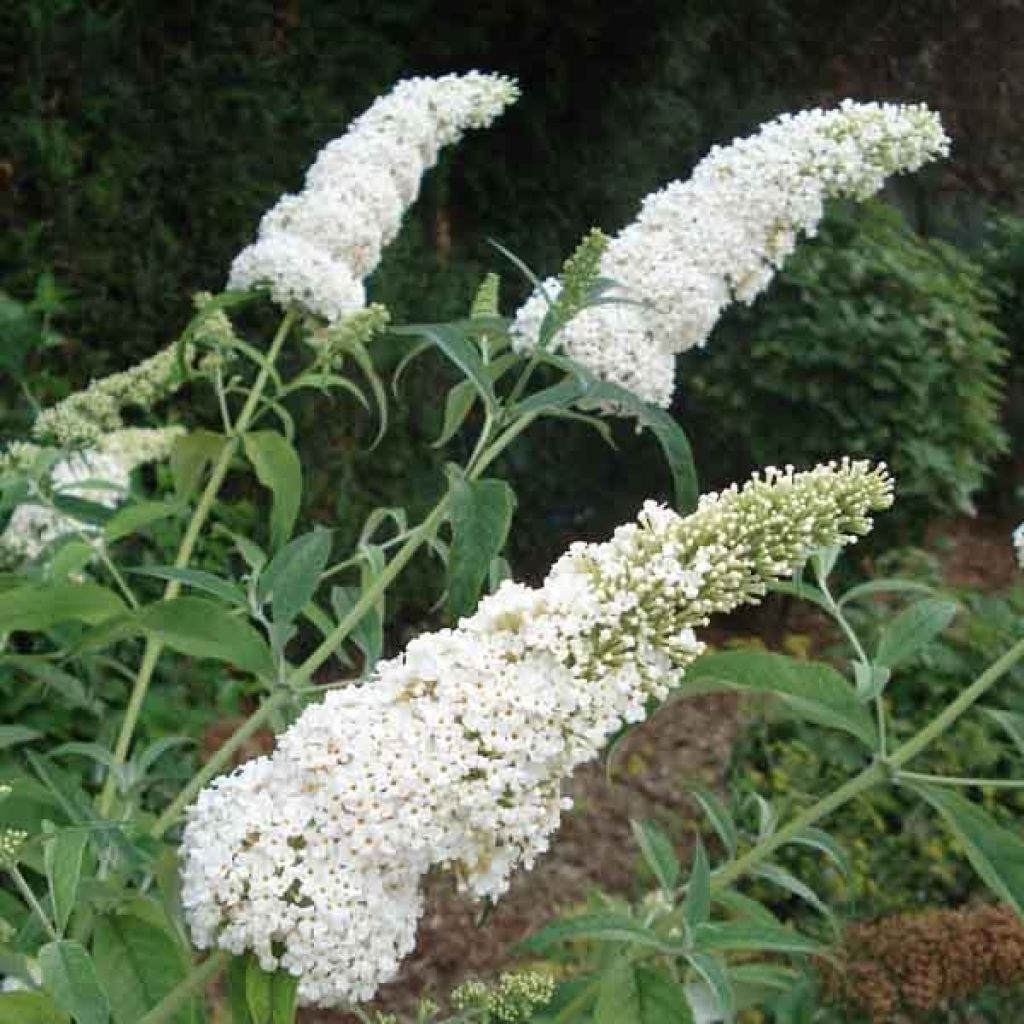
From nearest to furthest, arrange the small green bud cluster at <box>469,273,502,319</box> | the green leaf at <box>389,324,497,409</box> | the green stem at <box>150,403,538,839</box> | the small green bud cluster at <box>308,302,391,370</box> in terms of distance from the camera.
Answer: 1. the green stem at <box>150,403,538,839</box>
2. the green leaf at <box>389,324,497,409</box>
3. the small green bud cluster at <box>469,273,502,319</box>
4. the small green bud cluster at <box>308,302,391,370</box>

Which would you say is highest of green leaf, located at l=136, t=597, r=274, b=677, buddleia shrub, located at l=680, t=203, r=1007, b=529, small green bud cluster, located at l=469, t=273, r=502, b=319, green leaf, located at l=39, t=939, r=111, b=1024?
small green bud cluster, located at l=469, t=273, r=502, b=319

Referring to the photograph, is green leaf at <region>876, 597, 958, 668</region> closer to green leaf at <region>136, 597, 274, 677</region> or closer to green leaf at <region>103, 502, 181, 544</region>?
green leaf at <region>136, 597, 274, 677</region>

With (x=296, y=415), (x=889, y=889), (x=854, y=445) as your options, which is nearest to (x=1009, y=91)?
(x=854, y=445)

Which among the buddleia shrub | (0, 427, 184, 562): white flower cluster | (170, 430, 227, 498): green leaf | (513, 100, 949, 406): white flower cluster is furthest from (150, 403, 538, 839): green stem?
the buddleia shrub

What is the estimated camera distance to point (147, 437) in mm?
2350

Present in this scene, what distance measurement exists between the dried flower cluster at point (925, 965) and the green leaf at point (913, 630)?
2.62 feet

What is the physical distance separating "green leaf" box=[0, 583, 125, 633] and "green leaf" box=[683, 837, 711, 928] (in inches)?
24.5

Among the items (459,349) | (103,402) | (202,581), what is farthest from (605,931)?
(103,402)

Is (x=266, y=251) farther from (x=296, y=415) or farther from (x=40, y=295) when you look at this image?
(x=296, y=415)

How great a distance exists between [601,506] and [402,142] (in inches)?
156

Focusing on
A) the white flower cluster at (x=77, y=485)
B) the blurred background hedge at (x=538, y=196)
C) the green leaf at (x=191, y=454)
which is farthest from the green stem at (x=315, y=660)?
the blurred background hedge at (x=538, y=196)

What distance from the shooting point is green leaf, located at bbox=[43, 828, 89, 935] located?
3.71 feet

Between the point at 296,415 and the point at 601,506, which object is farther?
the point at 601,506

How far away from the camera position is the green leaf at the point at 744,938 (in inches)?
50.0
